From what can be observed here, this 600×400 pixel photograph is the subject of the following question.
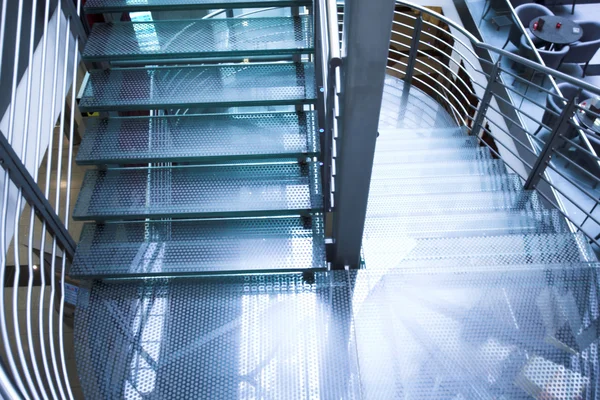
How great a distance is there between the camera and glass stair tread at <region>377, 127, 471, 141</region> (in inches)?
155

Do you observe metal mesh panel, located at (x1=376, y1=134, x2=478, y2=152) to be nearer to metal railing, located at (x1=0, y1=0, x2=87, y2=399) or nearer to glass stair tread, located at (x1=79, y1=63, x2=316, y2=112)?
glass stair tread, located at (x1=79, y1=63, x2=316, y2=112)

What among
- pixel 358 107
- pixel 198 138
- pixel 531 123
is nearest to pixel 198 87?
pixel 198 138

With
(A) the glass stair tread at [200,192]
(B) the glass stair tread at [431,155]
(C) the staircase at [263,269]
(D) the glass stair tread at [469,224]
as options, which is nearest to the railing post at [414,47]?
(B) the glass stair tread at [431,155]

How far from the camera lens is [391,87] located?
15.3 feet

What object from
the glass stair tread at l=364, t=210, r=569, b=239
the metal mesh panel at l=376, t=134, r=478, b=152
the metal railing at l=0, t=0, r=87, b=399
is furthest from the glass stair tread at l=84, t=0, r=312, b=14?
the metal mesh panel at l=376, t=134, r=478, b=152

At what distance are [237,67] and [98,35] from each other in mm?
701

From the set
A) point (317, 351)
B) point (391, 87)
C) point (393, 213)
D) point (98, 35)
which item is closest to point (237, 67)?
point (98, 35)

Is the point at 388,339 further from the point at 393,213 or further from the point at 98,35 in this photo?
the point at 98,35

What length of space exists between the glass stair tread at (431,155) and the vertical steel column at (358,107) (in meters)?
1.63

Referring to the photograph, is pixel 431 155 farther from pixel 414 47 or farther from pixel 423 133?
pixel 414 47

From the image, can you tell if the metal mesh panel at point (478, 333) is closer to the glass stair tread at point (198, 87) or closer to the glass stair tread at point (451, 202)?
the glass stair tread at point (451, 202)

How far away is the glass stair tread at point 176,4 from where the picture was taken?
2.40 meters

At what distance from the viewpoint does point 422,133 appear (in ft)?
13.7

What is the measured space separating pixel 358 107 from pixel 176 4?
1.35 meters
